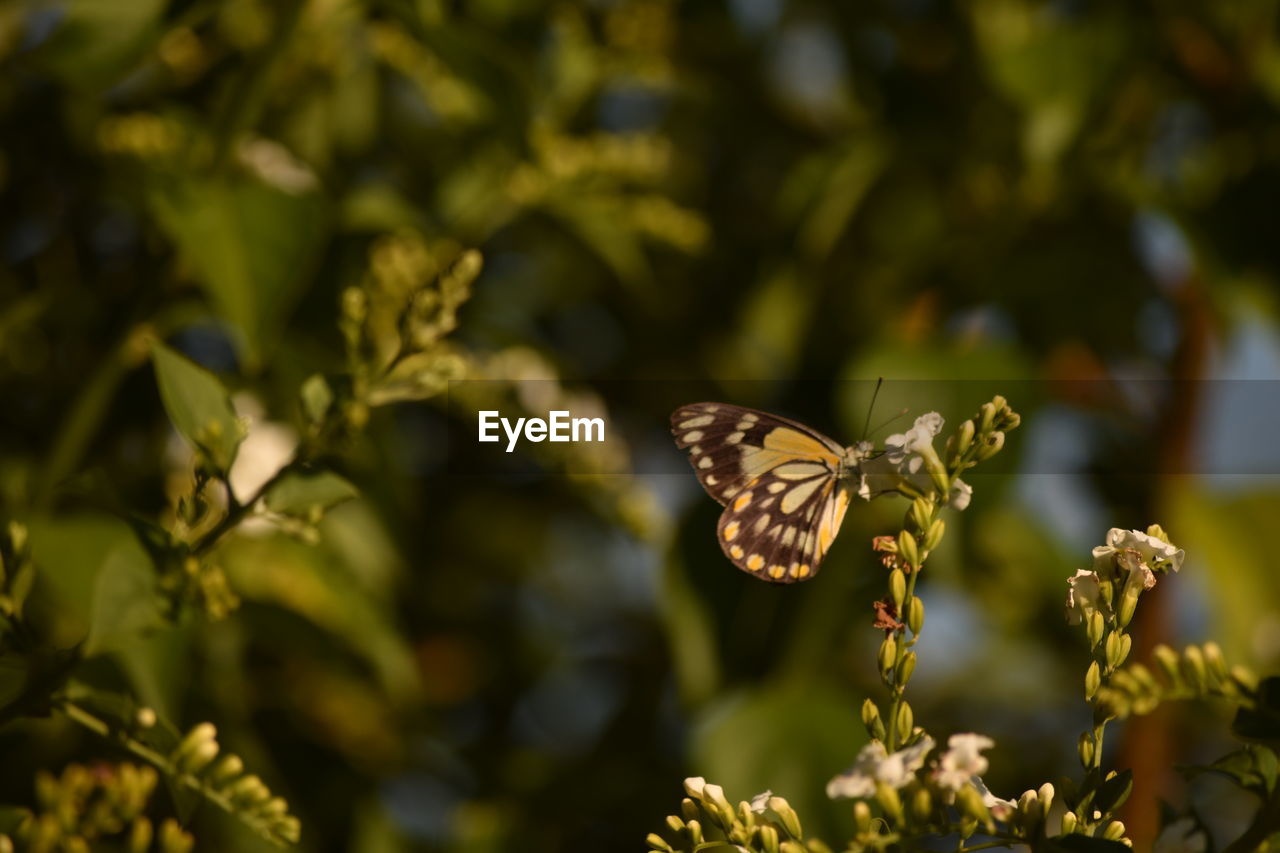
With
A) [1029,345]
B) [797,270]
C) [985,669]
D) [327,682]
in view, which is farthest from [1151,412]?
[327,682]

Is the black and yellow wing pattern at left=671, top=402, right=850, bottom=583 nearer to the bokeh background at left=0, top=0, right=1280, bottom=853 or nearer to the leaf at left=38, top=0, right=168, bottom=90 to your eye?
the bokeh background at left=0, top=0, right=1280, bottom=853

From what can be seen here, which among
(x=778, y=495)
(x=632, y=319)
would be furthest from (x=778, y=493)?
(x=632, y=319)

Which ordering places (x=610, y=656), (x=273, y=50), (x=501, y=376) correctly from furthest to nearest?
(x=610, y=656) → (x=501, y=376) → (x=273, y=50)

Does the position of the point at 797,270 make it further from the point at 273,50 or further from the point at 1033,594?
the point at 273,50

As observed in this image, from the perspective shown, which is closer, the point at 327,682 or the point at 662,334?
the point at 327,682

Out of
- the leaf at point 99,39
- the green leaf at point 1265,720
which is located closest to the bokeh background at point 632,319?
the leaf at point 99,39

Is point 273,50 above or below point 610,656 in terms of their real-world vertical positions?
above

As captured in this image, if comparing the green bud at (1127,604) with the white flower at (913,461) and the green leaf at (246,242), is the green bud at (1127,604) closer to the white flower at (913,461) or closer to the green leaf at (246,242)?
the white flower at (913,461)
